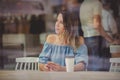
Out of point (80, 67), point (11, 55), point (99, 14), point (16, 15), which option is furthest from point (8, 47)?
point (99, 14)

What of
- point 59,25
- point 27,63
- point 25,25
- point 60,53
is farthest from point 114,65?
point 25,25

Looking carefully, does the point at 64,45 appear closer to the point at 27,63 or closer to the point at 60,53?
the point at 60,53

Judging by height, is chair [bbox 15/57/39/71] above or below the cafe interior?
below

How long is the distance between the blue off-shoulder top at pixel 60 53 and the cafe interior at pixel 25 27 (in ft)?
0.22

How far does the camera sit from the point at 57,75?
3199 millimetres

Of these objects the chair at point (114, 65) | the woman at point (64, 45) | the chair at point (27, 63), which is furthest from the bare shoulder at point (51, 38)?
the chair at point (114, 65)

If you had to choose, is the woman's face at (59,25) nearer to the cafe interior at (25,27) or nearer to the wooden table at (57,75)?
the cafe interior at (25,27)

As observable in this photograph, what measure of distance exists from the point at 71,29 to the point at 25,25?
0.46 meters

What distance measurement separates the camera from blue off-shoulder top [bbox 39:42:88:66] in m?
3.24

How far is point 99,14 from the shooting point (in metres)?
3.21

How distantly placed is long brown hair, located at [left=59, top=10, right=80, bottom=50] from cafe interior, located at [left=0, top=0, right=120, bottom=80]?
4.0 inches

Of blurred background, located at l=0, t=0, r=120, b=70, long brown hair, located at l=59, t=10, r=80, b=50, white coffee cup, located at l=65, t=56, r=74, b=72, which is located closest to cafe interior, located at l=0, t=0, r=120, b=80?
blurred background, located at l=0, t=0, r=120, b=70

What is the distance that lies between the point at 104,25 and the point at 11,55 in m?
0.99

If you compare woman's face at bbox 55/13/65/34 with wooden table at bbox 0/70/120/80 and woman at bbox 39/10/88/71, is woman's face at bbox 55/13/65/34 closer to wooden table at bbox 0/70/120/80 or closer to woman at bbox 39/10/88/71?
woman at bbox 39/10/88/71
